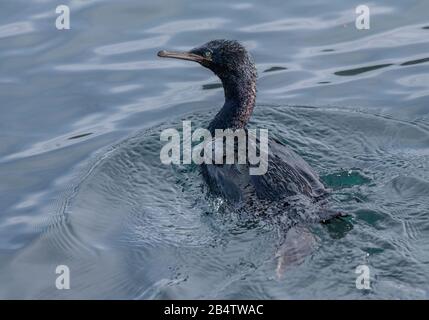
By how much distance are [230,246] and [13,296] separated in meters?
1.84

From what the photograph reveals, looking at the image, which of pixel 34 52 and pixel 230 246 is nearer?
pixel 230 246

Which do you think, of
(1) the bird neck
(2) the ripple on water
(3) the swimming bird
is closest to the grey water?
(2) the ripple on water

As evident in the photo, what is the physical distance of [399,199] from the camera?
8.54 metres

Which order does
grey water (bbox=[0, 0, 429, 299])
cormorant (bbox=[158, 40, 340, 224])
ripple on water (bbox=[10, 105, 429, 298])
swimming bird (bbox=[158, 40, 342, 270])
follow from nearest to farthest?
ripple on water (bbox=[10, 105, 429, 298]) < grey water (bbox=[0, 0, 429, 299]) < swimming bird (bbox=[158, 40, 342, 270]) < cormorant (bbox=[158, 40, 340, 224])

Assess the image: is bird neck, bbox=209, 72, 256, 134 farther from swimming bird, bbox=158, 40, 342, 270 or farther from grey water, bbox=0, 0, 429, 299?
grey water, bbox=0, 0, 429, 299

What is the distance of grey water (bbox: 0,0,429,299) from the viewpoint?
7.62 meters

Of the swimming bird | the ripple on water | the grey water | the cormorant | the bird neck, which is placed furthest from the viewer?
the bird neck

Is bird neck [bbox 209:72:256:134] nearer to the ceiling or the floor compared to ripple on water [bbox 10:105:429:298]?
nearer to the ceiling

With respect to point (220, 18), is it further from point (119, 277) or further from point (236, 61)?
point (119, 277)

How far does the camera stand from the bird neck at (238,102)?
9.80 metres

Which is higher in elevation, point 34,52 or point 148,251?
point 34,52

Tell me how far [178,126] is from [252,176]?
1973mm

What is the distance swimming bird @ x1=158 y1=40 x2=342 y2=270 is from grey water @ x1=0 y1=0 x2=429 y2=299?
19 centimetres

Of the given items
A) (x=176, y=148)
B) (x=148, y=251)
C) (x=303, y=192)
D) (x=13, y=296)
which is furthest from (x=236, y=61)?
(x=13, y=296)
